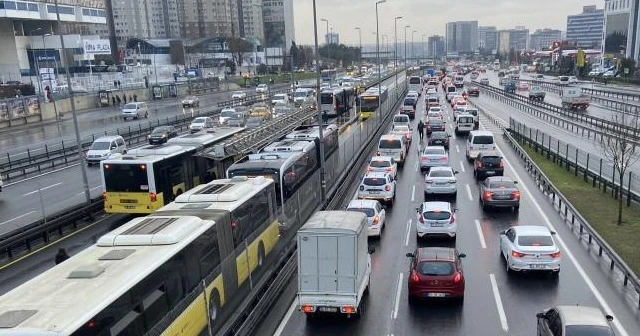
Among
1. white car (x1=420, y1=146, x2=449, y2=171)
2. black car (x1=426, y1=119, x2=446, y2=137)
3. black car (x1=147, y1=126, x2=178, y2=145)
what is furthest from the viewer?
black car (x1=147, y1=126, x2=178, y2=145)

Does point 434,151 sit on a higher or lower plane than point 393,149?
higher

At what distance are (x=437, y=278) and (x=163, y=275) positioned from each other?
7.24 m

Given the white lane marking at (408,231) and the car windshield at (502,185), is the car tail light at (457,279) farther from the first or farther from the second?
the car windshield at (502,185)

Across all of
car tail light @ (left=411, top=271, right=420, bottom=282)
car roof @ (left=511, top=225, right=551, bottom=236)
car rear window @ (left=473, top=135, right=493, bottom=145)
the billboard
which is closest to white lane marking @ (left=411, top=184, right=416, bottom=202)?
car rear window @ (left=473, top=135, right=493, bottom=145)

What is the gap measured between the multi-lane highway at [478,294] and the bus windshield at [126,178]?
865 centimetres

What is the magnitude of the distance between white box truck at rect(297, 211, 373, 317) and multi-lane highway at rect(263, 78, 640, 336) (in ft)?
2.18

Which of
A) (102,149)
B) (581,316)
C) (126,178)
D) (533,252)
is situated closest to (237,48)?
(102,149)

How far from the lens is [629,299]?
14984 millimetres

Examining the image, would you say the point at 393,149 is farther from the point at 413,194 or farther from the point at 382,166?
the point at 413,194

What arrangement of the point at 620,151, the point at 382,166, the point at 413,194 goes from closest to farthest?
the point at 413,194 → the point at 382,166 → the point at 620,151

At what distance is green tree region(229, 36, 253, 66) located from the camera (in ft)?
550

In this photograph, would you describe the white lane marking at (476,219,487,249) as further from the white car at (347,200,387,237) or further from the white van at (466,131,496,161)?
the white van at (466,131,496,161)

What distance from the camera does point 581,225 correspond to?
20.9 metres

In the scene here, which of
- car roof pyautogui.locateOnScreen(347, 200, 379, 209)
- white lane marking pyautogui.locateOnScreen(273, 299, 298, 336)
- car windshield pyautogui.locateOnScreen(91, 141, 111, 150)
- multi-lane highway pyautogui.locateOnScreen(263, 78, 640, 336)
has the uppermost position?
car roof pyautogui.locateOnScreen(347, 200, 379, 209)
